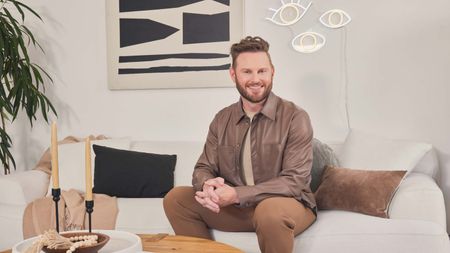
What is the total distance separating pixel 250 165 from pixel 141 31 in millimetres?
1670

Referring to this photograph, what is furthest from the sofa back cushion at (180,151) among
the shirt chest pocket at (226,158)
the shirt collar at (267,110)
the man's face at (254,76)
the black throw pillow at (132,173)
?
the man's face at (254,76)

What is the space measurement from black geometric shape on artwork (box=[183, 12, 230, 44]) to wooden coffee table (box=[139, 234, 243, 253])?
1.92 m

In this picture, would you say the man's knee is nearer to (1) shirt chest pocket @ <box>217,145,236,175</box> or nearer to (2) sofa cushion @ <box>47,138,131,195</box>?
(1) shirt chest pocket @ <box>217,145,236,175</box>

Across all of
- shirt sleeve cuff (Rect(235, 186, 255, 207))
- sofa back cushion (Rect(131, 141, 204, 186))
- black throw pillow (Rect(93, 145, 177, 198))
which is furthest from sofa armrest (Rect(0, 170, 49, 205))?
shirt sleeve cuff (Rect(235, 186, 255, 207))

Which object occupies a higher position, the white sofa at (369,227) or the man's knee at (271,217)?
the man's knee at (271,217)

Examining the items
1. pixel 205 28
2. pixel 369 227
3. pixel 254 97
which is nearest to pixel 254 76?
pixel 254 97

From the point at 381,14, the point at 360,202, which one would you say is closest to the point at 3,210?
the point at 360,202

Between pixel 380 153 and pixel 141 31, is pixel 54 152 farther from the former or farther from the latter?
pixel 141 31

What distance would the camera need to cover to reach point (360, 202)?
2311mm

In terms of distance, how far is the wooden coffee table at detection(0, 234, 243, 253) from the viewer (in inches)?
61.2

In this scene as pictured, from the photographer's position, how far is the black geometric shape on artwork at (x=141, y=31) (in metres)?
3.49

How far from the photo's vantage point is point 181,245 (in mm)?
1615

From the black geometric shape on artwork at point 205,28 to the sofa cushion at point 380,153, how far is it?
1164 millimetres

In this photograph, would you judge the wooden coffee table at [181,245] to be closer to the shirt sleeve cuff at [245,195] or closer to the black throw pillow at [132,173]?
the shirt sleeve cuff at [245,195]
